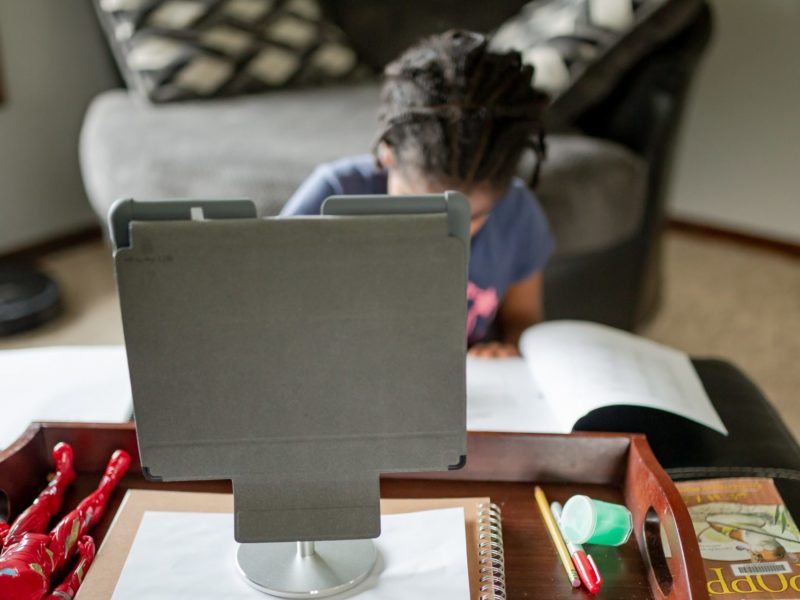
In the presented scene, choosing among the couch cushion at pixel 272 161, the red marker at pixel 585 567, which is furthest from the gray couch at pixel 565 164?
the red marker at pixel 585 567

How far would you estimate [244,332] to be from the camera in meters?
0.55

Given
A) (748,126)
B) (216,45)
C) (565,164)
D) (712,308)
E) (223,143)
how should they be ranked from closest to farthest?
(565,164)
(223,143)
(216,45)
(712,308)
(748,126)

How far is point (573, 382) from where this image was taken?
87 cm

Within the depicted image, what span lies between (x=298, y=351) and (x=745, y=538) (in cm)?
40

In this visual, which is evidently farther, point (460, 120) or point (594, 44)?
point (594, 44)

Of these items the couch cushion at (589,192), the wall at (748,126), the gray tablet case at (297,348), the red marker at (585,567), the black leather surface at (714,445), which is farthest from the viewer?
the wall at (748,126)

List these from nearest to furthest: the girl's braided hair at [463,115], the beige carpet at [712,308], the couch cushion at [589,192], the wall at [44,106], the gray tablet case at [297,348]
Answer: the gray tablet case at [297,348]
the girl's braided hair at [463,115]
the couch cushion at [589,192]
the beige carpet at [712,308]
the wall at [44,106]

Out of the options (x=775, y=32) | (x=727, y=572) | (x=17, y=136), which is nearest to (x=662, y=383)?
(x=727, y=572)

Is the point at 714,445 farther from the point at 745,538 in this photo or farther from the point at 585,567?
the point at 585,567

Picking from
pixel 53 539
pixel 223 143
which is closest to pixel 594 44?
pixel 223 143

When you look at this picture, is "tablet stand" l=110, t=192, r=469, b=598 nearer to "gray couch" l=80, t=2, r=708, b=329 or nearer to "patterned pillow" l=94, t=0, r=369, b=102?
"gray couch" l=80, t=2, r=708, b=329

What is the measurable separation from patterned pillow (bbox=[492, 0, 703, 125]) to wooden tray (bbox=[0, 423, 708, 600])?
108cm

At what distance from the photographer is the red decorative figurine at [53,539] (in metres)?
0.58

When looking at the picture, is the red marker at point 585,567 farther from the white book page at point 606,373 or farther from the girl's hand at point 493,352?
the girl's hand at point 493,352
